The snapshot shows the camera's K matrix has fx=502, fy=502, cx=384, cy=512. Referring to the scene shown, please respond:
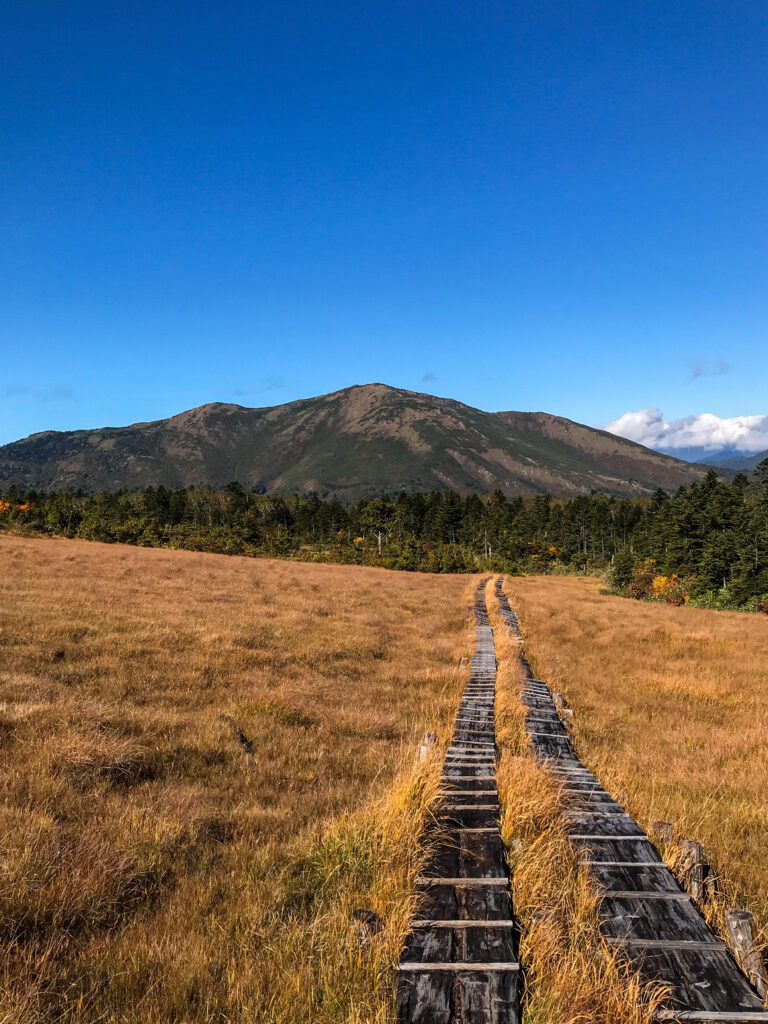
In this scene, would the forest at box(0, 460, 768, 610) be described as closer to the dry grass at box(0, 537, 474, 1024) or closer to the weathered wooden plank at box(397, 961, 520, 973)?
the dry grass at box(0, 537, 474, 1024)

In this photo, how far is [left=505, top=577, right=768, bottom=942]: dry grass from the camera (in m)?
6.27

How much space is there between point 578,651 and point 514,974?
58.1ft

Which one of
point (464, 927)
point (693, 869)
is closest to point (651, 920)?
point (693, 869)

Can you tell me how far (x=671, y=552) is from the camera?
188 feet

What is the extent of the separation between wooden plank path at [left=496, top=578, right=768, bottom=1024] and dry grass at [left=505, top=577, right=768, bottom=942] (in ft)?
1.12

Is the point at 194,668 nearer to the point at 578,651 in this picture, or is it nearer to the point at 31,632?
the point at 31,632

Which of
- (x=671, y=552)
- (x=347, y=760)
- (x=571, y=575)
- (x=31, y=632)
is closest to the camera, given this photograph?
(x=347, y=760)

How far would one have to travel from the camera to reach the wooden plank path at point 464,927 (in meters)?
3.09

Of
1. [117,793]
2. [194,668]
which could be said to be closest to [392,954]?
[117,793]

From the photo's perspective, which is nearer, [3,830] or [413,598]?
[3,830]

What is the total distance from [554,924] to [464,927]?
0.71 m

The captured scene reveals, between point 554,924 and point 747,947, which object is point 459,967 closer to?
point 554,924

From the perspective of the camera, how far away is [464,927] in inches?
150

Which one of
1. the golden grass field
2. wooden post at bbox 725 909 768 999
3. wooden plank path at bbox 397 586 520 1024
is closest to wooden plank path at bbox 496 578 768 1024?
wooden post at bbox 725 909 768 999
